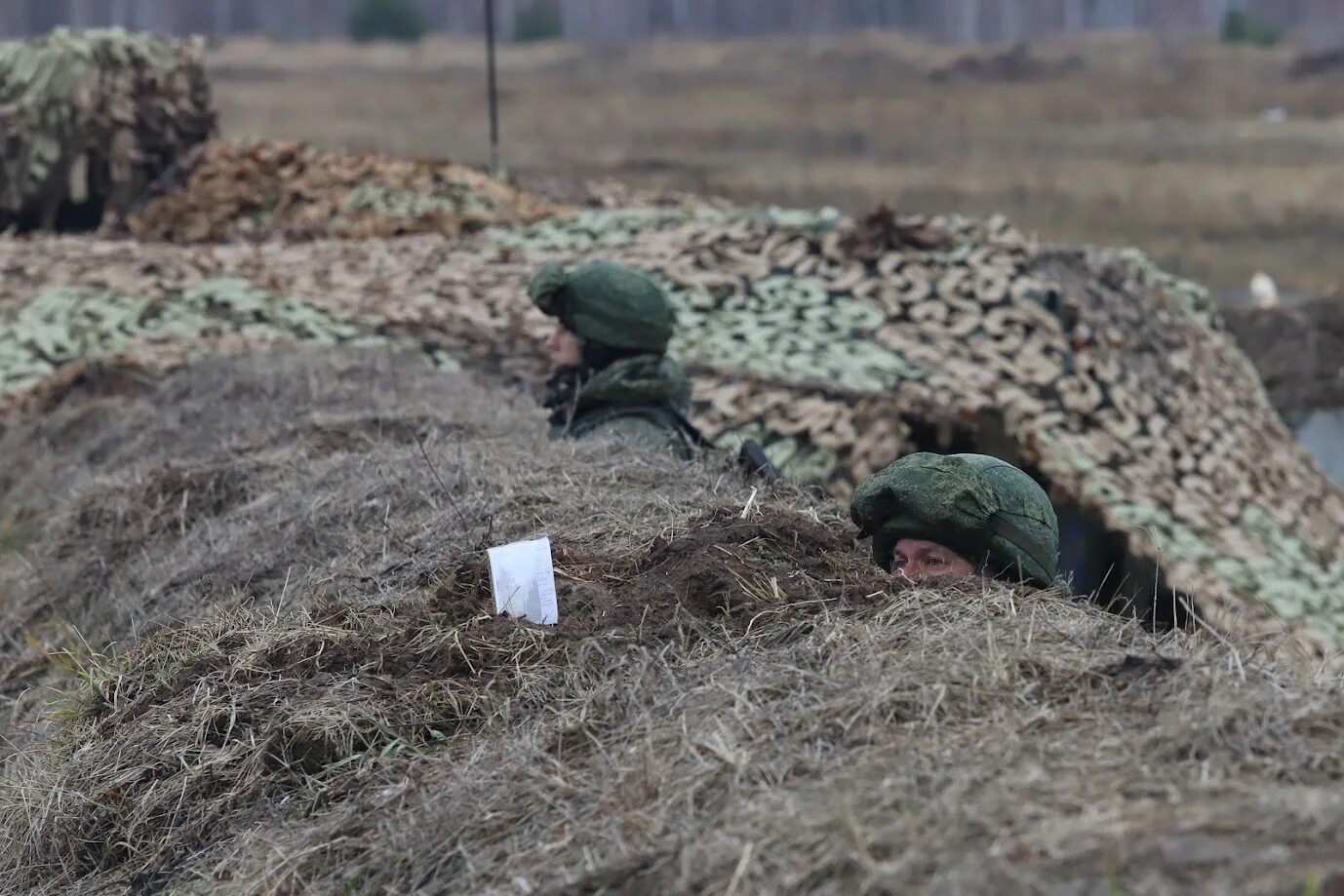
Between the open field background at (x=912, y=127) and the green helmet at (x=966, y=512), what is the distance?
15.3 m

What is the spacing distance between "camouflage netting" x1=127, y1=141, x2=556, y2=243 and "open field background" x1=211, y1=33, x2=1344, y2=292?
11.8ft

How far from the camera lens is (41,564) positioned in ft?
20.7

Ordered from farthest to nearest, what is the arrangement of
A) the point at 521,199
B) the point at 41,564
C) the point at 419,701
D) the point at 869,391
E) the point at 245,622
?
the point at 521,199
the point at 869,391
the point at 41,564
the point at 245,622
the point at 419,701

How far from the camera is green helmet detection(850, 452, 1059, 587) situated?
364 centimetres

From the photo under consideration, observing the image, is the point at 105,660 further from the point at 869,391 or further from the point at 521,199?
the point at 521,199

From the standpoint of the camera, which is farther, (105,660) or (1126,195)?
(1126,195)

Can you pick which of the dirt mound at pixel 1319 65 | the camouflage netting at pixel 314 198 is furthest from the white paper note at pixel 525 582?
the dirt mound at pixel 1319 65

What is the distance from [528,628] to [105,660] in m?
1.22

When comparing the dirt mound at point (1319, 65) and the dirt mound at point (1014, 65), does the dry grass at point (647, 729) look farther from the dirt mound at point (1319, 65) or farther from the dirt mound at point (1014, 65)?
the dirt mound at point (1319, 65)

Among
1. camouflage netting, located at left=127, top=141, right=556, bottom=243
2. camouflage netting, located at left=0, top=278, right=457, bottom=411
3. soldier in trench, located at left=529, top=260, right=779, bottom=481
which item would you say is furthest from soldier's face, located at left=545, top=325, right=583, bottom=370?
camouflage netting, located at left=127, top=141, right=556, bottom=243

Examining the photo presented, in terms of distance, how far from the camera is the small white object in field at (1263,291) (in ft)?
57.4

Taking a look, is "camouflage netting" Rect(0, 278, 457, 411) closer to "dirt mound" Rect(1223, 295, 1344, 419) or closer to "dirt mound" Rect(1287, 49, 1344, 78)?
"dirt mound" Rect(1223, 295, 1344, 419)

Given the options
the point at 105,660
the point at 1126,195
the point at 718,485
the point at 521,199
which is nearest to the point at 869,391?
the point at 718,485

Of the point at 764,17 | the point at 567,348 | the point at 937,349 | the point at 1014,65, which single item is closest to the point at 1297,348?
the point at 1014,65
